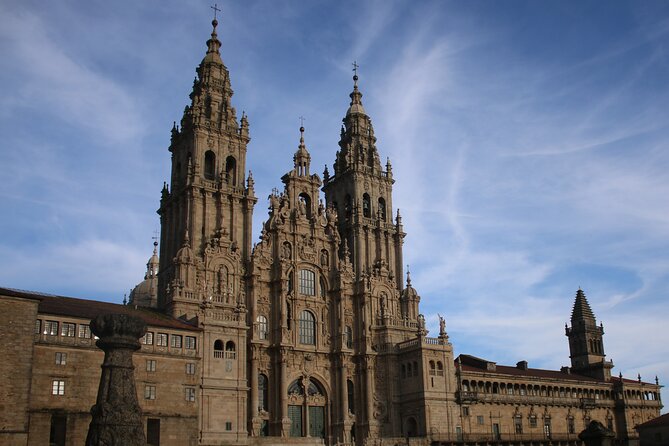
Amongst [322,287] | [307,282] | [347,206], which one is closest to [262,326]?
[307,282]

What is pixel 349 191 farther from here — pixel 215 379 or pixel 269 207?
pixel 215 379

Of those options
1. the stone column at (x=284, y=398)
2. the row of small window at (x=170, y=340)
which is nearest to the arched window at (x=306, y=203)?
the stone column at (x=284, y=398)

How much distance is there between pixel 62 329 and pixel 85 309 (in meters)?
4.55

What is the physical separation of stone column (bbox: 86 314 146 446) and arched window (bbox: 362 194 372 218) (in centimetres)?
5911

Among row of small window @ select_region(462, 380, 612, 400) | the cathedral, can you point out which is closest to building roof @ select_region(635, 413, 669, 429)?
the cathedral

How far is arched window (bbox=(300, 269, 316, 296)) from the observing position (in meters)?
83.5

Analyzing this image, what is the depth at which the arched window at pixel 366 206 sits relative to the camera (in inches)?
3691

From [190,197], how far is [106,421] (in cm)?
4596

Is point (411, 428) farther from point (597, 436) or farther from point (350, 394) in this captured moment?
point (597, 436)

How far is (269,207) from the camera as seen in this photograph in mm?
84000

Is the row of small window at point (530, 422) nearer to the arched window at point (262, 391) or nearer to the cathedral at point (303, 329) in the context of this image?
the cathedral at point (303, 329)

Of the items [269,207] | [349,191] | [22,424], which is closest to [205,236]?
[269,207]

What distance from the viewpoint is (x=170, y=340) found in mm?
62125

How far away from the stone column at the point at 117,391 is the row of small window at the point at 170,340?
25042 millimetres
